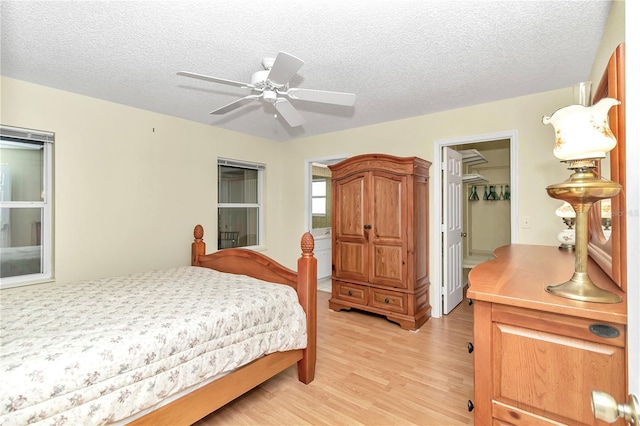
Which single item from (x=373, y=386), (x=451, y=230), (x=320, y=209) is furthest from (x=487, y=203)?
(x=373, y=386)

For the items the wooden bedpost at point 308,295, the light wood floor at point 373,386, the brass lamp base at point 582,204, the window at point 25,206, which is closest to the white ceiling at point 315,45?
the window at point 25,206

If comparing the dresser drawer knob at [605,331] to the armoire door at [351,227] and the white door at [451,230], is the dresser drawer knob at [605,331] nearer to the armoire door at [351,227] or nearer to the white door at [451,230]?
the armoire door at [351,227]

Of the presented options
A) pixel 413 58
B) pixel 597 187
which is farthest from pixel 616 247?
pixel 413 58

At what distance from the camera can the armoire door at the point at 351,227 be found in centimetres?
365

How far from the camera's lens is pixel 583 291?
3.22 feet

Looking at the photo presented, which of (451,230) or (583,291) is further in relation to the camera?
(451,230)

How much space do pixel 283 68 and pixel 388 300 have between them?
270 centimetres

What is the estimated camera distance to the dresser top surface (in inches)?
34.6

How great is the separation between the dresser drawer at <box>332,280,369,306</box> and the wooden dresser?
101 inches

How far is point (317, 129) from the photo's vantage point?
14.2 ft

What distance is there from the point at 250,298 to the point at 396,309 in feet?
6.37

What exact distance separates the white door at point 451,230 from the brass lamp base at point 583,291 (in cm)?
275

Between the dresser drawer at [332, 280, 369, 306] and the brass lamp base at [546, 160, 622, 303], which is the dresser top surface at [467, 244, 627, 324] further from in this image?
the dresser drawer at [332, 280, 369, 306]

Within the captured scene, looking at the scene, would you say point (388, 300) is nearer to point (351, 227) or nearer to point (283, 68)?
point (351, 227)
